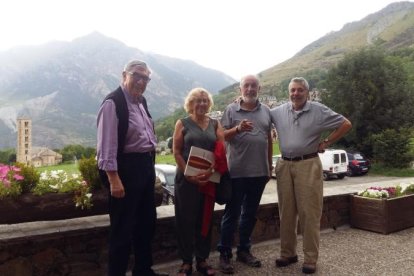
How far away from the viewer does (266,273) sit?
376 centimetres

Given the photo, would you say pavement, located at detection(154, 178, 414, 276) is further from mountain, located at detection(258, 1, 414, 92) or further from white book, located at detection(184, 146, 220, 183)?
mountain, located at detection(258, 1, 414, 92)

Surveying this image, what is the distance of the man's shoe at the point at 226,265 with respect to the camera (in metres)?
3.71

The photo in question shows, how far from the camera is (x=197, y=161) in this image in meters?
3.43

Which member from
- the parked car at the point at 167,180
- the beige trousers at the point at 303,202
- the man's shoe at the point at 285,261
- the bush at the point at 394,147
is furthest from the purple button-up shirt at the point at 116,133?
the bush at the point at 394,147

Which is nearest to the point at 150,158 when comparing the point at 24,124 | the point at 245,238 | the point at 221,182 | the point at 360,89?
the point at 221,182

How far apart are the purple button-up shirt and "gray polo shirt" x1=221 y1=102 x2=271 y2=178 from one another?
0.87m

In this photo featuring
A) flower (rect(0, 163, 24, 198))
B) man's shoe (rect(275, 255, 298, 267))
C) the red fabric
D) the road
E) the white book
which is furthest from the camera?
the road

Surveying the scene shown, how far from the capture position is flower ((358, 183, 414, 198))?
5359 mm

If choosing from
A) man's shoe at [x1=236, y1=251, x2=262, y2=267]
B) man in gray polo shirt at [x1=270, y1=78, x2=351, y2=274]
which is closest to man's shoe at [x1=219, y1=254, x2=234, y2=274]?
man's shoe at [x1=236, y1=251, x2=262, y2=267]

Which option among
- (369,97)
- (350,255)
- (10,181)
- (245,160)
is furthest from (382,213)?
(369,97)

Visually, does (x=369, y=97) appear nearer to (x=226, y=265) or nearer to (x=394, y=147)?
(x=394, y=147)

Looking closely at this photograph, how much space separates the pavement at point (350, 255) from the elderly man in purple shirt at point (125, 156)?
0.88 m

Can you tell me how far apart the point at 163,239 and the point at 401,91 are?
2695 cm

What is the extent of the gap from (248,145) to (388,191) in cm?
288
